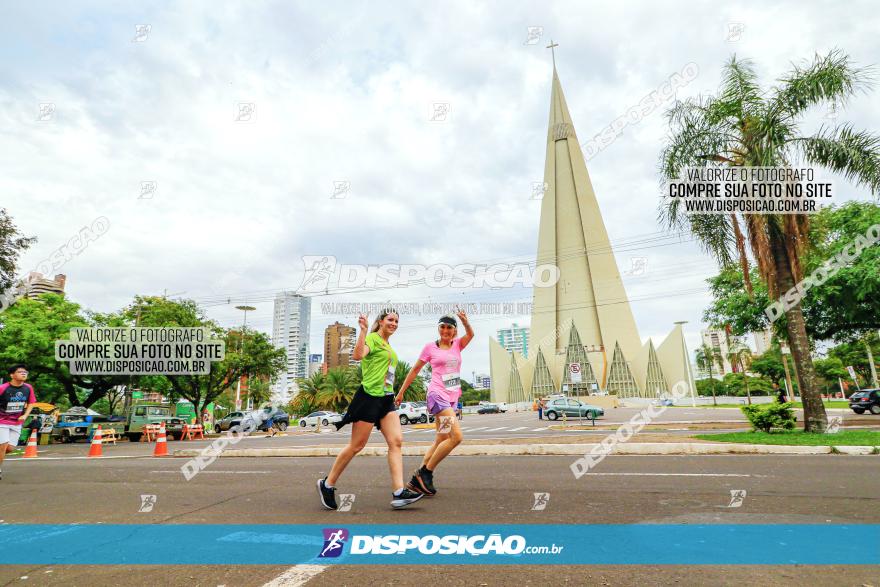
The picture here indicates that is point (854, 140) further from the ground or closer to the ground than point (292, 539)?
further from the ground

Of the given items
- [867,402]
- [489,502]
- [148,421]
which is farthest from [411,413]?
[489,502]

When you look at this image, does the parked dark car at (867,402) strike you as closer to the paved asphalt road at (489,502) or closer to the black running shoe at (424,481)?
the paved asphalt road at (489,502)

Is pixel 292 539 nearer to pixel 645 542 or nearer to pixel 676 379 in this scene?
pixel 645 542

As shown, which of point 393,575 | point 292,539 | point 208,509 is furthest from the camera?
point 208,509

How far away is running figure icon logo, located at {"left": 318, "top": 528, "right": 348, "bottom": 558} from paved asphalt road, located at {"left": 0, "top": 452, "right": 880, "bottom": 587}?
28cm

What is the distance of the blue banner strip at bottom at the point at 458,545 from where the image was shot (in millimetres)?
3135

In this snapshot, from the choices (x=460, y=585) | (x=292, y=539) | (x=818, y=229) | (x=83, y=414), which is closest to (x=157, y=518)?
(x=292, y=539)

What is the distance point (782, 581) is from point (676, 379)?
8210 centimetres

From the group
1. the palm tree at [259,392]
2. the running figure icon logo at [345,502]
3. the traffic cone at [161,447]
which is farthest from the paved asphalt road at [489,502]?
the palm tree at [259,392]

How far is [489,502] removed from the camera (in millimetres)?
4809

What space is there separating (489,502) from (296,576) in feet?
7.84

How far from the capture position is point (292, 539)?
3.69m

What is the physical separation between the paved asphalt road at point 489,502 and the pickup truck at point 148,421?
1642cm

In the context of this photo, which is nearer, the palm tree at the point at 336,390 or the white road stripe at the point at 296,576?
the white road stripe at the point at 296,576
